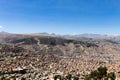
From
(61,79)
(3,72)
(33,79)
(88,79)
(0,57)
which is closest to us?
(88,79)

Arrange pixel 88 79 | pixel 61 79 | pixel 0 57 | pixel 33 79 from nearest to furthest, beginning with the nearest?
pixel 88 79 → pixel 61 79 → pixel 33 79 → pixel 0 57

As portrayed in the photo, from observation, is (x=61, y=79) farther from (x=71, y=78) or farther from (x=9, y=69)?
(x=9, y=69)

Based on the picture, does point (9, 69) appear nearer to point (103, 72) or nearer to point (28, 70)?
point (28, 70)

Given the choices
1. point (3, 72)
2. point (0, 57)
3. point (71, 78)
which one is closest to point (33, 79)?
point (71, 78)

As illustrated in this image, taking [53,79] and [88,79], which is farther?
[53,79]

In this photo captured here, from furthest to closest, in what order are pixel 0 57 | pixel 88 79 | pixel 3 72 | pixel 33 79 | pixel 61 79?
pixel 0 57 → pixel 3 72 → pixel 33 79 → pixel 61 79 → pixel 88 79

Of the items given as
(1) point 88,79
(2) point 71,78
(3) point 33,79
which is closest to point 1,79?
(3) point 33,79

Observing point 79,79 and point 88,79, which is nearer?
point 88,79

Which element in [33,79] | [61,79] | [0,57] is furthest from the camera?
[0,57]
